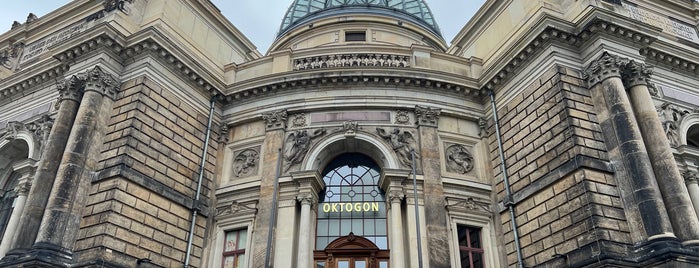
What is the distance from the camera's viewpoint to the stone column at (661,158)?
1532cm

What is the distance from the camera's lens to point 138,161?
18406mm

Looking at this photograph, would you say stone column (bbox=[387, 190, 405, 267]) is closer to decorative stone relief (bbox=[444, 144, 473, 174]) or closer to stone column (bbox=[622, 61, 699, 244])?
decorative stone relief (bbox=[444, 144, 473, 174])

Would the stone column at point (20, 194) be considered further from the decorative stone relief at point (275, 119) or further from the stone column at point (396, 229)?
the stone column at point (396, 229)

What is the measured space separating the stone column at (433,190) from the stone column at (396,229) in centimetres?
96

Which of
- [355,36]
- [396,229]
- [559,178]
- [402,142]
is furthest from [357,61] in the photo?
[559,178]

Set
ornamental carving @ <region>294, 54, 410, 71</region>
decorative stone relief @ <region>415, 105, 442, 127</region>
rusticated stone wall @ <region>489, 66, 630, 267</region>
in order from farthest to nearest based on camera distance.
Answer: ornamental carving @ <region>294, 54, 410, 71</region>
decorative stone relief @ <region>415, 105, 442, 127</region>
rusticated stone wall @ <region>489, 66, 630, 267</region>

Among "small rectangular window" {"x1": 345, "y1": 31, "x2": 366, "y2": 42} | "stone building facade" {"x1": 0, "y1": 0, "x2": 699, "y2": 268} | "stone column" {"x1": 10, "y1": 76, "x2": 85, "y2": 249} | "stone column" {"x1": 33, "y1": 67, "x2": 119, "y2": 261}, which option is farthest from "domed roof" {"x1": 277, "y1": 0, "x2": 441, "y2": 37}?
"stone column" {"x1": 10, "y1": 76, "x2": 85, "y2": 249}

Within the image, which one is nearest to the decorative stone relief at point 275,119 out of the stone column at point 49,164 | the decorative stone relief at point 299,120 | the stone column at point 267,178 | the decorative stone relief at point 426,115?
the stone column at point 267,178

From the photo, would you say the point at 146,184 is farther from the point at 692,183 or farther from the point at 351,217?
the point at 692,183

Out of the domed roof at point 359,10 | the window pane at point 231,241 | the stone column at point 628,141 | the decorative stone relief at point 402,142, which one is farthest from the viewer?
the domed roof at point 359,10

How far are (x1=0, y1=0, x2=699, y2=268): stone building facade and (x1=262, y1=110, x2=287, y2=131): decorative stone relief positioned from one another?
0.07 metres

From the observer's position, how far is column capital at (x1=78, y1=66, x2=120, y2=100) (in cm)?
1927

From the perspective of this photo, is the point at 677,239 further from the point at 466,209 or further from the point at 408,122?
the point at 408,122

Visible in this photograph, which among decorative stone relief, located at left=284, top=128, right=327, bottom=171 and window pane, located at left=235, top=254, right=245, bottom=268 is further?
decorative stone relief, located at left=284, top=128, right=327, bottom=171
